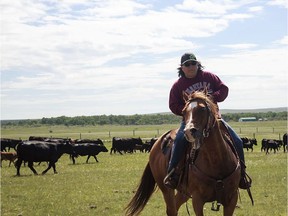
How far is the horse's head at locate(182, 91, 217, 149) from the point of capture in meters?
5.24

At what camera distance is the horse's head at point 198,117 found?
5241 mm

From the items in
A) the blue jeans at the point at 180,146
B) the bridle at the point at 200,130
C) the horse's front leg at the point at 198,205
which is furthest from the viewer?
the blue jeans at the point at 180,146

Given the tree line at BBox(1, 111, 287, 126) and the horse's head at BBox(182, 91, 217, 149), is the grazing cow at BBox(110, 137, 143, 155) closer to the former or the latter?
the horse's head at BBox(182, 91, 217, 149)

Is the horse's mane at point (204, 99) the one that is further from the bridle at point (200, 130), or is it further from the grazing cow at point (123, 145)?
the grazing cow at point (123, 145)

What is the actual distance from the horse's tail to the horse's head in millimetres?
3138

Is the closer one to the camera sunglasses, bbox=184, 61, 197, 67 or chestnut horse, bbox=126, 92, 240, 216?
chestnut horse, bbox=126, 92, 240, 216

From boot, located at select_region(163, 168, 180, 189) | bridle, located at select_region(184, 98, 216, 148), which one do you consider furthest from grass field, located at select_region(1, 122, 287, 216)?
bridle, located at select_region(184, 98, 216, 148)

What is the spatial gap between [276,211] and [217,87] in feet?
16.8

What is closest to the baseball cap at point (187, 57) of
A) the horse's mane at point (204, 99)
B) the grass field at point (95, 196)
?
the horse's mane at point (204, 99)

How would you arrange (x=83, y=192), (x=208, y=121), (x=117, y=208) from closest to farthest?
(x=208, y=121), (x=117, y=208), (x=83, y=192)

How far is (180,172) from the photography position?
653cm

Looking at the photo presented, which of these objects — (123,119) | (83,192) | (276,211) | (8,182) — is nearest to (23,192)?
(83,192)

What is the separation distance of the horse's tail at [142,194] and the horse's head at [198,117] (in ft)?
10.3

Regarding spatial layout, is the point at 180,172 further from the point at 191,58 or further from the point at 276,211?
the point at 276,211
